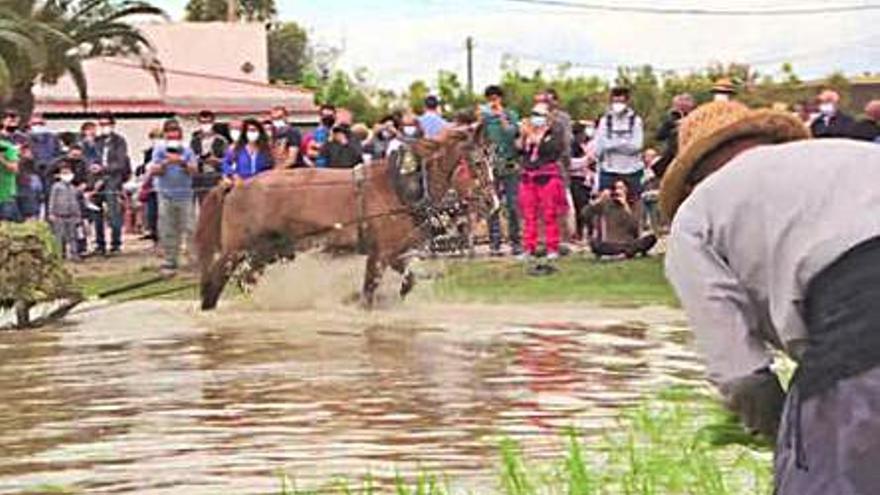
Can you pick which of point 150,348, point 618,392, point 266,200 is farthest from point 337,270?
point 618,392

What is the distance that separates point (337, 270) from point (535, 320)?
2.79 m

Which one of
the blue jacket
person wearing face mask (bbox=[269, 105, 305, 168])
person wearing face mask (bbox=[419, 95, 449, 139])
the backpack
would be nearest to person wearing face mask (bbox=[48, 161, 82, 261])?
the blue jacket

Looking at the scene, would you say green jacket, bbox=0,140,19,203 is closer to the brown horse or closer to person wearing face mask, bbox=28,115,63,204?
person wearing face mask, bbox=28,115,63,204

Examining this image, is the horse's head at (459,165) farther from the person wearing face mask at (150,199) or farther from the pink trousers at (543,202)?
the person wearing face mask at (150,199)

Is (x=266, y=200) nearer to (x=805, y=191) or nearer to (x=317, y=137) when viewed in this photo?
(x=317, y=137)

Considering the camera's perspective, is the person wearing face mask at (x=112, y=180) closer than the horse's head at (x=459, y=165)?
No

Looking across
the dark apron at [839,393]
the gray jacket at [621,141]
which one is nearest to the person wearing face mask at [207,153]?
the gray jacket at [621,141]

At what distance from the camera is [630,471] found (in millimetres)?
7961

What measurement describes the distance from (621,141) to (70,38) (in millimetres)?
17970

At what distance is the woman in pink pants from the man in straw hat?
1662 cm

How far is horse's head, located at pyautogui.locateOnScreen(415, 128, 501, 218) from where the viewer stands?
18938 millimetres

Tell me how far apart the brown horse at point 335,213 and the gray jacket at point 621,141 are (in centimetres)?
212

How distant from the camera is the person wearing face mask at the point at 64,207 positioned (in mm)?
24922

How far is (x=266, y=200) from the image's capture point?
64.7 ft
